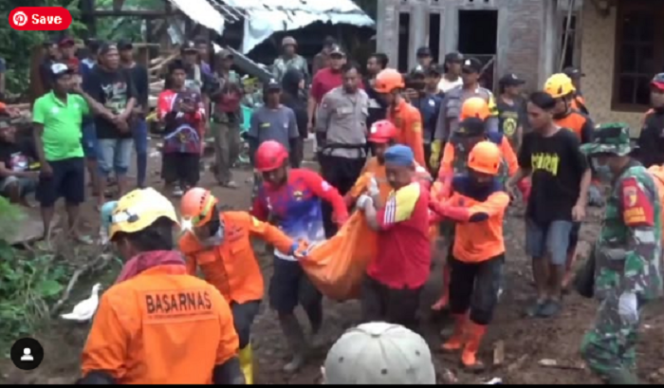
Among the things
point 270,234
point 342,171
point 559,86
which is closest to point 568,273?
point 559,86

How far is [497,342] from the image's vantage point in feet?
26.5

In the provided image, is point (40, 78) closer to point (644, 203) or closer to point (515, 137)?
point (515, 137)

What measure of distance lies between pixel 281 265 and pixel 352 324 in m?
1.15

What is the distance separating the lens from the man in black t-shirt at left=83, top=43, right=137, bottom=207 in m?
11.6

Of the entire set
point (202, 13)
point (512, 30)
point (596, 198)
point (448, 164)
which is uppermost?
point (202, 13)

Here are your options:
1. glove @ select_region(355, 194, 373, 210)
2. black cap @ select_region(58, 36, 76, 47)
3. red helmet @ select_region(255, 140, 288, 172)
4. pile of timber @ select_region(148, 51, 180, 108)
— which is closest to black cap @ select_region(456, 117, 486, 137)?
glove @ select_region(355, 194, 373, 210)

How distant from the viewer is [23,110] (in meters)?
13.4

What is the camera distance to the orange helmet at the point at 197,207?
6.04 metres

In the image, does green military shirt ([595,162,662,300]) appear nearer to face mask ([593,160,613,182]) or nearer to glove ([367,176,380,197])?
face mask ([593,160,613,182])

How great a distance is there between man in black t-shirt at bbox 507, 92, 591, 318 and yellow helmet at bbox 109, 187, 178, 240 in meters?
4.77

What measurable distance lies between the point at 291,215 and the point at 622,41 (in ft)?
38.3

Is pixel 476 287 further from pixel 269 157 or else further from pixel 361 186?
pixel 269 157

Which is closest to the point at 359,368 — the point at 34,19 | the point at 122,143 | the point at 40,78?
the point at 122,143

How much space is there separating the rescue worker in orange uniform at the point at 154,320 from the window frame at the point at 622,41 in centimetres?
1448
